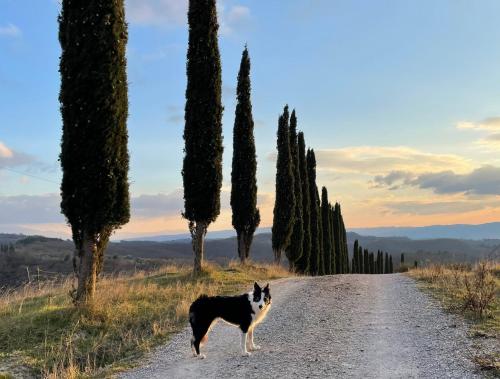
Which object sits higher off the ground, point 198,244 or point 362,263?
point 198,244

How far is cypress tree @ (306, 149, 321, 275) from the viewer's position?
40.0m

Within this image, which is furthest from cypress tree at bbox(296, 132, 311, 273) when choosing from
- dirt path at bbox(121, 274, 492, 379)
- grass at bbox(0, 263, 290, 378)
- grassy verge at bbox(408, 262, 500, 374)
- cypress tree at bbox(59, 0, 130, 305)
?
cypress tree at bbox(59, 0, 130, 305)

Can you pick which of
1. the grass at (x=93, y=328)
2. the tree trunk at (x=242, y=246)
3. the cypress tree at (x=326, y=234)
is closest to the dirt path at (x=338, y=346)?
the grass at (x=93, y=328)

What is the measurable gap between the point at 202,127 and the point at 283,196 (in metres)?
15.8

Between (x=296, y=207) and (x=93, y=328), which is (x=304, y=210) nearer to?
(x=296, y=207)

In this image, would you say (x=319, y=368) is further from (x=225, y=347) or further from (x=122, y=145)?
(x=122, y=145)

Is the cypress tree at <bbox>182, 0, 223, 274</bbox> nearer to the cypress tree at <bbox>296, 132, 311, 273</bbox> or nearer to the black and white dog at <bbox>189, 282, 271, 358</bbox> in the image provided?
the black and white dog at <bbox>189, 282, 271, 358</bbox>

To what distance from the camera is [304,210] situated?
38.8 meters

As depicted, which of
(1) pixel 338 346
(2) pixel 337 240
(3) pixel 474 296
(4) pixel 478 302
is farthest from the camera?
(2) pixel 337 240

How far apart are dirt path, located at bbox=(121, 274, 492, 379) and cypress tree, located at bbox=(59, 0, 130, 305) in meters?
3.76

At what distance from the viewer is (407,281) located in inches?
706

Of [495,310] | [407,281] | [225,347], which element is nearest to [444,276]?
[407,281]

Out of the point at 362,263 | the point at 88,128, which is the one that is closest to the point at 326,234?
the point at 362,263

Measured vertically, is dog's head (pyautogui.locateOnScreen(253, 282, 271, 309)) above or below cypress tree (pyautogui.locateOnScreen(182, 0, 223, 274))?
below
